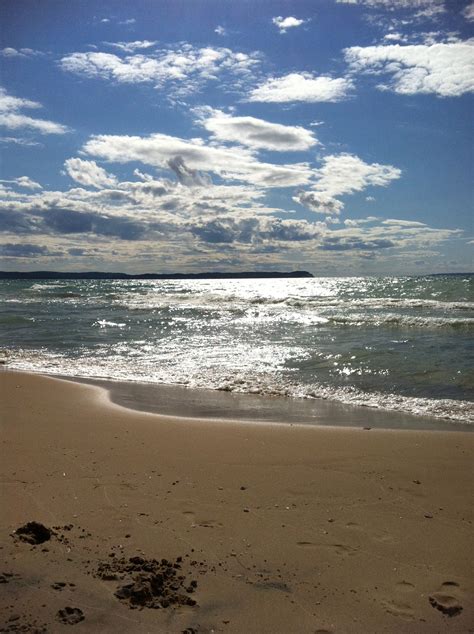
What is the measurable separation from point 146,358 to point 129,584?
Answer: 9878 millimetres

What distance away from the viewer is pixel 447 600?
2.98m

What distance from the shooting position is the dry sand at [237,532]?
9.23ft

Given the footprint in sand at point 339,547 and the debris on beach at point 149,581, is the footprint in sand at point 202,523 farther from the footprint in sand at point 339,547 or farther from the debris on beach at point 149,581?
the footprint in sand at point 339,547

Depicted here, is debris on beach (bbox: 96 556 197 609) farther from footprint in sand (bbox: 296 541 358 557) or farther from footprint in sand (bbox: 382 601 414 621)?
footprint in sand (bbox: 382 601 414 621)

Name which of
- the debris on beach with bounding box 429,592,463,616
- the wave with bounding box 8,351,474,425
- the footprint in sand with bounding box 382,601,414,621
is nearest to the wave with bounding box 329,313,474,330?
the wave with bounding box 8,351,474,425

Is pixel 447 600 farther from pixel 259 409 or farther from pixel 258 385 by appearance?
pixel 258 385

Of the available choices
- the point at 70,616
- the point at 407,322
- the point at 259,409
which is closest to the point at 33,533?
the point at 70,616

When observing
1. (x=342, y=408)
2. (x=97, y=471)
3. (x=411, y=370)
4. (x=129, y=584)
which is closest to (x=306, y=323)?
(x=411, y=370)

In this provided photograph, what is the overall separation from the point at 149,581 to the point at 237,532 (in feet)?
2.77

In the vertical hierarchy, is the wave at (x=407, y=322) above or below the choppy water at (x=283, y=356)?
above

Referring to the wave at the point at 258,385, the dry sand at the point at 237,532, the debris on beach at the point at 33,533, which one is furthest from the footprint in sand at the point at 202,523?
the wave at the point at 258,385

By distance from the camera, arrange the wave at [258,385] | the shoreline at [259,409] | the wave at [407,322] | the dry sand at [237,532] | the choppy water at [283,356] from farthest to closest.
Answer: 1. the wave at [407,322]
2. the choppy water at [283,356]
3. the wave at [258,385]
4. the shoreline at [259,409]
5. the dry sand at [237,532]

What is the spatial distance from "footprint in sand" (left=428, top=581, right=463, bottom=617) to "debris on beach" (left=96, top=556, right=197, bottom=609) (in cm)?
138

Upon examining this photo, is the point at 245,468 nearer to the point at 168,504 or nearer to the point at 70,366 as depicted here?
the point at 168,504
